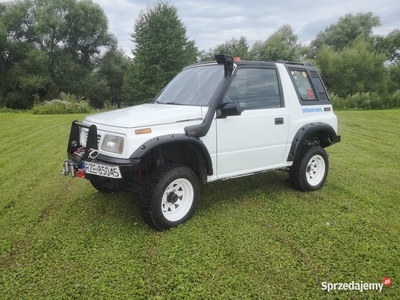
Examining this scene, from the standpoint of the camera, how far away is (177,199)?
3670mm

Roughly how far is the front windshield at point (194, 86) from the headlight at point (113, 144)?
1.13 metres

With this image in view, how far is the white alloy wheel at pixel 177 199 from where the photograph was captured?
3.56 m

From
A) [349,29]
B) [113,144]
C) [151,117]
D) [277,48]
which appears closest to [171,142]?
[151,117]

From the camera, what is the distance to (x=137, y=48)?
106 ft

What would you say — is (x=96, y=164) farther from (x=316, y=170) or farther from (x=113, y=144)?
(x=316, y=170)

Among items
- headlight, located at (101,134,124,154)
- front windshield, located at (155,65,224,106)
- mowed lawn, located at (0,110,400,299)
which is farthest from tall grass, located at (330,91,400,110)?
headlight, located at (101,134,124,154)

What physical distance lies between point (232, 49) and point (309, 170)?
38.5 m

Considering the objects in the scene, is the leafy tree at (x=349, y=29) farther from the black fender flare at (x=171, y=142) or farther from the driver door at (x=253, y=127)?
the black fender flare at (x=171, y=142)

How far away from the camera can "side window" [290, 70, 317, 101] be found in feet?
15.2

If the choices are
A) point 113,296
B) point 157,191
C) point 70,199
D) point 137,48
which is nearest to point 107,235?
point 157,191

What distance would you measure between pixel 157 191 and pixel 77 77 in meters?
33.1

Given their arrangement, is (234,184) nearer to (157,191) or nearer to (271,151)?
(271,151)

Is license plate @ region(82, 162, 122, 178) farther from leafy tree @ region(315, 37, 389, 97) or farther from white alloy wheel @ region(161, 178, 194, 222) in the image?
leafy tree @ region(315, 37, 389, 97)

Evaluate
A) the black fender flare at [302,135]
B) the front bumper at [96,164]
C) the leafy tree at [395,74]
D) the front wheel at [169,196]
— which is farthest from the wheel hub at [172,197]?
the leafy tree at [395,74]
